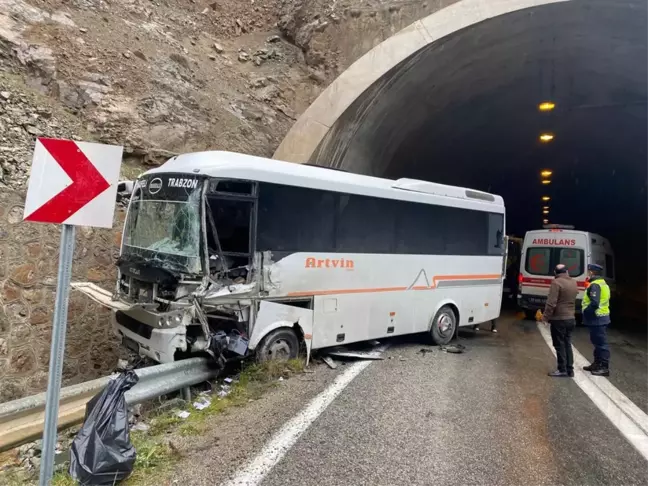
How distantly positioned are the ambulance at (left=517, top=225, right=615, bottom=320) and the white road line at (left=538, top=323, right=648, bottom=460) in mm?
6756

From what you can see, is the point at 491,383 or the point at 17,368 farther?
the point at 17,368

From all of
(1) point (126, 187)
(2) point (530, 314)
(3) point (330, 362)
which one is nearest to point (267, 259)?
(3) point (330, 362)

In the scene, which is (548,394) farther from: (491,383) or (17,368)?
(17,368)

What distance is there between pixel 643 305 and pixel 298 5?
23.8 meters

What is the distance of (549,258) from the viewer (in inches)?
553

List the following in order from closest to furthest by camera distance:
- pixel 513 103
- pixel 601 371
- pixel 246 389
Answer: pixel 246 389
pixel 601 371
pixel 513 103

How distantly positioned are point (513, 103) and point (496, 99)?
78cm

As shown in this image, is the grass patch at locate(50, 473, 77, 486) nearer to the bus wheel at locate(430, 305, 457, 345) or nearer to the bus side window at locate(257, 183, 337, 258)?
the bus side window at locate(257, 183, 337, 258)

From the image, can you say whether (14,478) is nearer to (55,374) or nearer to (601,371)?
(55,374)

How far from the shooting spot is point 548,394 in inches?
236

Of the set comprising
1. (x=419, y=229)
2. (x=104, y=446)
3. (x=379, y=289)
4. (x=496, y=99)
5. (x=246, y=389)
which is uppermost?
(x=496, y=99)

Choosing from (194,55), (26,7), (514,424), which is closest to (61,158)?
(514,424)

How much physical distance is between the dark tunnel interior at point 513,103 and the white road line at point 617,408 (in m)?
7.67

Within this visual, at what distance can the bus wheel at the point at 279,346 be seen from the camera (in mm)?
6289
